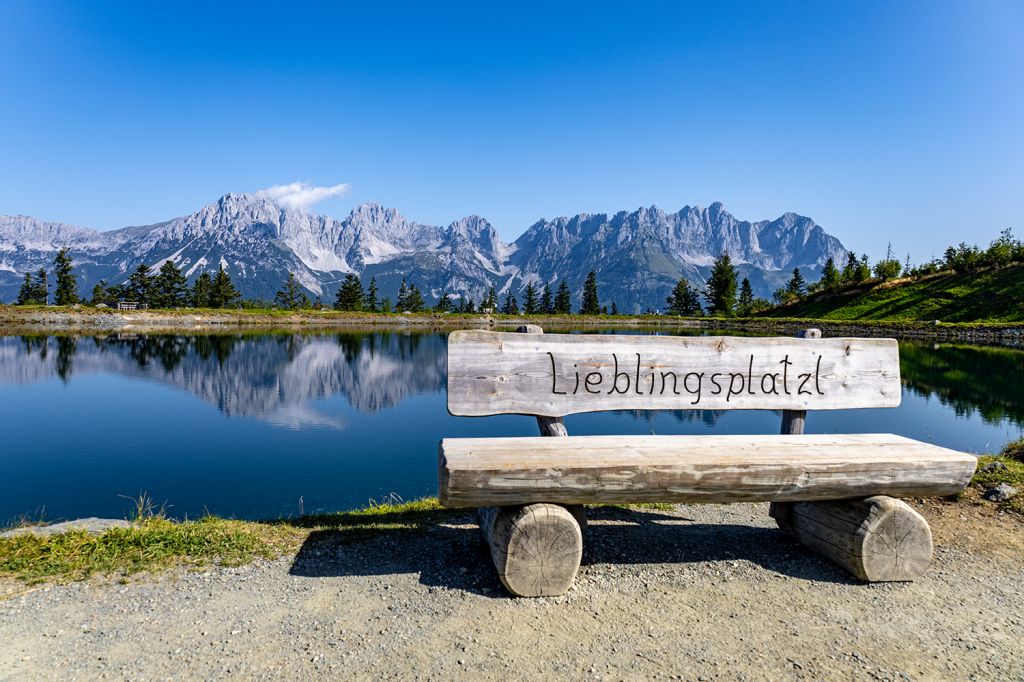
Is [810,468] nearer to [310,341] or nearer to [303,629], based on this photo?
[303,629]

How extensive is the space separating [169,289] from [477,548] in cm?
11012

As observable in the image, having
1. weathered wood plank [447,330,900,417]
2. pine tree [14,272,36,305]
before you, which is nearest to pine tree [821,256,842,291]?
weathered wood plank [447,330,900,417]

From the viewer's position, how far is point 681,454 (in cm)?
501

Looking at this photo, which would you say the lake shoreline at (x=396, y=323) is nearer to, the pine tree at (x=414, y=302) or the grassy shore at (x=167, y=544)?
the pine tree at (x=414, y=302)

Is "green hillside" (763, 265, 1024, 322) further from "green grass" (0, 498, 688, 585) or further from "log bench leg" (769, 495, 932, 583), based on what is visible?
"green grass" (0, 498, 688, 585)

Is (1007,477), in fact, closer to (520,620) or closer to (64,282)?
(520,620)

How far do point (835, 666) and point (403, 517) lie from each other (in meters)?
4.83

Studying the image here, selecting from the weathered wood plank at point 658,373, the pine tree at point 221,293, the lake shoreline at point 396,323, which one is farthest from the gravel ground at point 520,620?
the pine tree at point 221,293

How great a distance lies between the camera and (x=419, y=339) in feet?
222

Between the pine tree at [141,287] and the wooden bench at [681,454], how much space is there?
111 m

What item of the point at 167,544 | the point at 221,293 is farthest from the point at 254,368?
the point at 221,293

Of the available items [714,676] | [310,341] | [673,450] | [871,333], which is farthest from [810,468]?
[871,333]

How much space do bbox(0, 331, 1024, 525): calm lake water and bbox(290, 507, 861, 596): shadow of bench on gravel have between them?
4.43 metres

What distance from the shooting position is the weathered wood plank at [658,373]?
19.0 ft
